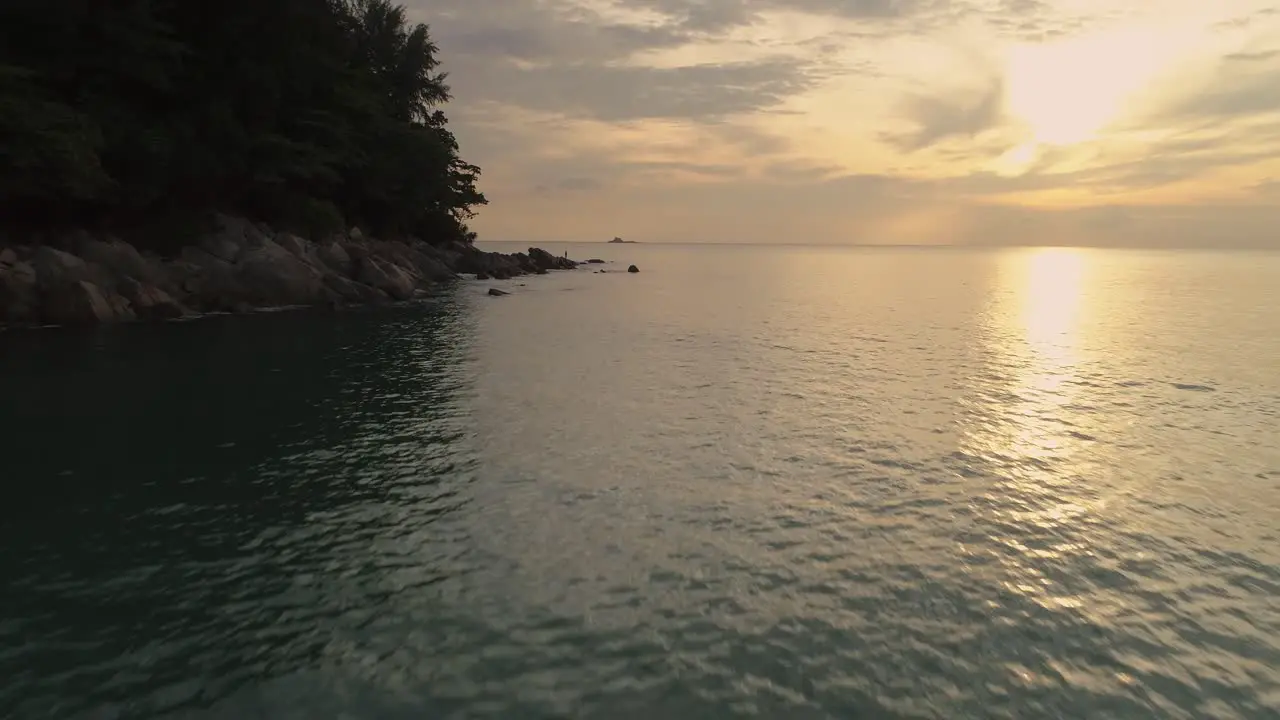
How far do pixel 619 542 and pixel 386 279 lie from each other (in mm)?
50035

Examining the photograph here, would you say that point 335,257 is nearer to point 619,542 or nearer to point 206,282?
point 206,282

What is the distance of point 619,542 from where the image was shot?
15.2m

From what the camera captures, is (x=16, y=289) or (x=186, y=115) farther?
(x=186, y=115)


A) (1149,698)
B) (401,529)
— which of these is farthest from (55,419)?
(1149,698)

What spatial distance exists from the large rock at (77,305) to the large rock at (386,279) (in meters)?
20.9

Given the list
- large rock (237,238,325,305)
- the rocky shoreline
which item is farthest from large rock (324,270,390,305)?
large rock (237,238,325,305)

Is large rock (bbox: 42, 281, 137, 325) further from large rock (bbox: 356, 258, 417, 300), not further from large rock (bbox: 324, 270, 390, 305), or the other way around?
large rock (bbox: 356, 258, 417, 300)

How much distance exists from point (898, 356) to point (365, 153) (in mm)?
51678

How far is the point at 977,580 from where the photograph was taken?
13.8 metres

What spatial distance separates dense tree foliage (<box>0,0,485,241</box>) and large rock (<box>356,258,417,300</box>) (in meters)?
5.07

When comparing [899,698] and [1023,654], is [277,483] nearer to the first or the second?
[899,698]

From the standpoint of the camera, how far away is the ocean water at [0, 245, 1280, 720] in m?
10.3

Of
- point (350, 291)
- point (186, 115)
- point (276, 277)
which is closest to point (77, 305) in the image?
point (276, 277)

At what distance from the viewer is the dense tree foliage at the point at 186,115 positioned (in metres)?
37.3
